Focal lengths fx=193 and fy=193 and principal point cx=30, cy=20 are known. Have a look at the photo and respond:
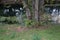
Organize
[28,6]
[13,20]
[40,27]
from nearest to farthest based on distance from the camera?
[40,27], [28,6], [13,20]

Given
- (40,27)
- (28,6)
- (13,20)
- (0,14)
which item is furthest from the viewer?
(0,14)

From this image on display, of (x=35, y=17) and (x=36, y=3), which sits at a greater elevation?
(x=36, y=3)

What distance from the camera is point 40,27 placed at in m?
9.95

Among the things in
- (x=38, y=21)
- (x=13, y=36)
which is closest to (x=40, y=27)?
(x=38, y=21)

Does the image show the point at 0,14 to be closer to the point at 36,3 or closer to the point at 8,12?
the point at 8,12

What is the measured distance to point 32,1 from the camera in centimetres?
1043

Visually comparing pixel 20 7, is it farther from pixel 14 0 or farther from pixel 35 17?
pixel 35 17

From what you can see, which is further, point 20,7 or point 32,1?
point 20,7

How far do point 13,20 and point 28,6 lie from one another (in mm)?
2048

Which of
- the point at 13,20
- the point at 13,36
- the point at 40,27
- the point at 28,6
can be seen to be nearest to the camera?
the point at 13,36

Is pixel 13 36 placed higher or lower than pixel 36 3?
lower

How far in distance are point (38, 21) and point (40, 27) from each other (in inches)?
17.2

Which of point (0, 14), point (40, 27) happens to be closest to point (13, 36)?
point (40, 27)

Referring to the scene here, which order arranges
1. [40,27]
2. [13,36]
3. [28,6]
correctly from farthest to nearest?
[28,6] < [40,27] < [13,36]
